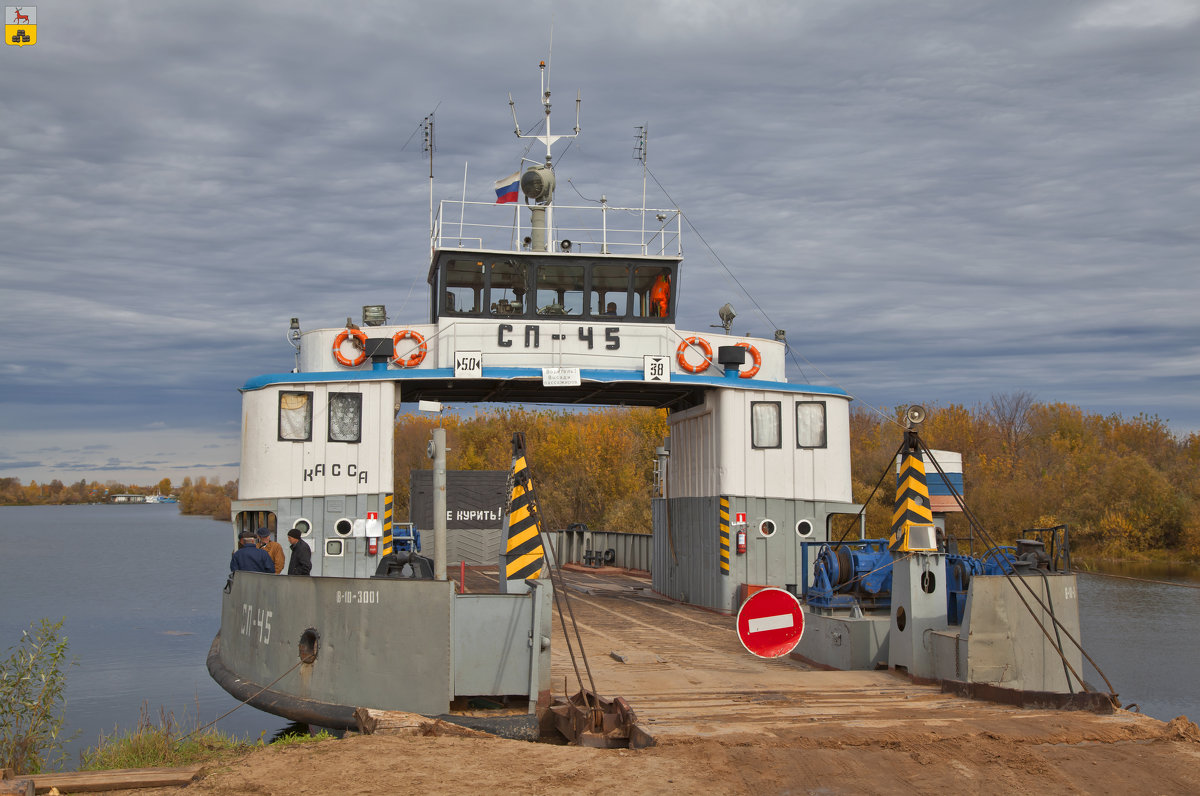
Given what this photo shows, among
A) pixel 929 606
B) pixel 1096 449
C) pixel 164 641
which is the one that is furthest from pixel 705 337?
pixel 1096 449

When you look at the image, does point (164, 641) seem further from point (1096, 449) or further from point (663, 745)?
point (1096, 449)

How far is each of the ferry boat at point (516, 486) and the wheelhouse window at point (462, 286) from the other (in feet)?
0.11

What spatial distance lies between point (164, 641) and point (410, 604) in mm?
19855

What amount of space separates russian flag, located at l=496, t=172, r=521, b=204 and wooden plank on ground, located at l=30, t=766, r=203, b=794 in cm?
1319

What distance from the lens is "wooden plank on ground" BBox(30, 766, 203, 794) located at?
6.90m

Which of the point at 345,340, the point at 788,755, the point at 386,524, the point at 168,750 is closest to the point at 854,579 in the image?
the point at 788,755

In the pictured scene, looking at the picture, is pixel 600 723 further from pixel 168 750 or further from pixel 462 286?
pixel 462 286

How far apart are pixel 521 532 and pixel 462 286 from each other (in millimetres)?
8034

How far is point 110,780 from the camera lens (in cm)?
697

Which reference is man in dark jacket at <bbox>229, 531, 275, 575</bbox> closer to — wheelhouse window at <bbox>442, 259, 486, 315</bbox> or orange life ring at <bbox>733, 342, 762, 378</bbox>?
wheelhouse window at <bbox>442, 259, 486, 315</bbox>

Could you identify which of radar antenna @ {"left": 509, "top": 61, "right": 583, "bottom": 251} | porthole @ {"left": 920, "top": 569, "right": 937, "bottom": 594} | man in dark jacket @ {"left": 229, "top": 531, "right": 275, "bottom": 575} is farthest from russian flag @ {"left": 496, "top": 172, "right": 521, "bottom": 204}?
porthole @ {"left": 920, "top": 569, "right": 937, "bottom": 594}

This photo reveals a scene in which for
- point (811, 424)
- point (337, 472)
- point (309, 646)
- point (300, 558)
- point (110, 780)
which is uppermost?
point (811, 424)

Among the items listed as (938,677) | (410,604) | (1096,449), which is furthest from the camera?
(1096,449)

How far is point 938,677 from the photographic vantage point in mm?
9672
